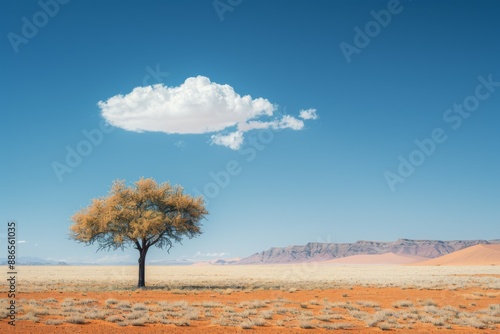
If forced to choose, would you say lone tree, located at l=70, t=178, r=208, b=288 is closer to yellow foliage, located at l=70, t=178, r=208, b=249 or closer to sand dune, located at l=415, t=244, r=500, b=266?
yellow foliage, located at l=70, t=178, r=208, b=249

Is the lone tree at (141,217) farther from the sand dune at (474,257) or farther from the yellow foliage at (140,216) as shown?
the sand dune at (474,257)

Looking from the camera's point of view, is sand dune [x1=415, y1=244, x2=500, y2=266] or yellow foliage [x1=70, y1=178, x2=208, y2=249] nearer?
yellow foliage [x1=70, y1=178, x2=208, y2=249]

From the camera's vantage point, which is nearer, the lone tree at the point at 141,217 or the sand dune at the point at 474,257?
the lone tree at the point at 141,217

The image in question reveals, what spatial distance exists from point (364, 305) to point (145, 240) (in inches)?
791

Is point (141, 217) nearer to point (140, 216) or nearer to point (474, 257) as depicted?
point (140, 216)

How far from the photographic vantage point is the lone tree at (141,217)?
36.8 metres

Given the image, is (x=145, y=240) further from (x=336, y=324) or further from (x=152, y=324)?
(x=336, y=324)

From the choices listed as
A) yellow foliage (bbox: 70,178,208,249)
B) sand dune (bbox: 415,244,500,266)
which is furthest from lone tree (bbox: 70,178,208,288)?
sand dune (bbox: 415,244,500,266)

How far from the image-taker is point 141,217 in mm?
37281

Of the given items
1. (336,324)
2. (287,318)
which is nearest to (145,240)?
(287,318)

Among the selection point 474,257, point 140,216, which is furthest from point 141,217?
point 474,257

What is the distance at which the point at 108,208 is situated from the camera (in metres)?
37.3

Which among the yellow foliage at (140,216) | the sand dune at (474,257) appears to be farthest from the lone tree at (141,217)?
the sand dune at (474,257)

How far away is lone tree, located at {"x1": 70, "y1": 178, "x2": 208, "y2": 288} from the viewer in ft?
121
